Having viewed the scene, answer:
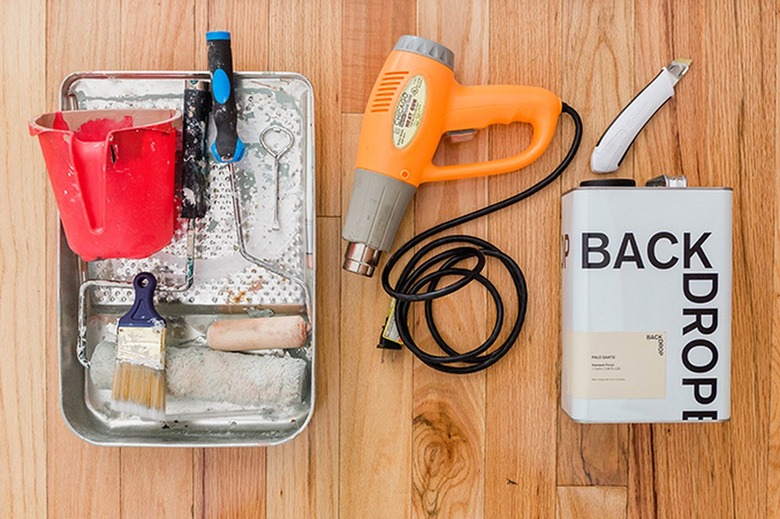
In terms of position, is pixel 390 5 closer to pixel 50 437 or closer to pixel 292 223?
pixel 292 223

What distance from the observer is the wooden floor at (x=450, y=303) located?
839mm

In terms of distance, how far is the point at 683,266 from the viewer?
2.51 feet

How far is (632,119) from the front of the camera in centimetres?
82

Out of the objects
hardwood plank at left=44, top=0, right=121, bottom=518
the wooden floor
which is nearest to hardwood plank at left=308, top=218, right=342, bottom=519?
the wooden floor

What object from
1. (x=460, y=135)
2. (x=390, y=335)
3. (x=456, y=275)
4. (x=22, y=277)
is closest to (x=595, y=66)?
(x=460, y=135)

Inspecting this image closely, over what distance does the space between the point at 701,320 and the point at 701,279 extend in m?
0.05

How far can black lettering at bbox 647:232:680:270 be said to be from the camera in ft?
2.50

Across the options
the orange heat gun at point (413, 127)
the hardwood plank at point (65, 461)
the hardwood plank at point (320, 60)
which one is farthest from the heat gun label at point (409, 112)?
the hardwood plank at point (65, 461)

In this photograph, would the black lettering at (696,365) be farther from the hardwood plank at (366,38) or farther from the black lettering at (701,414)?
the hardwood plank at (366,38)

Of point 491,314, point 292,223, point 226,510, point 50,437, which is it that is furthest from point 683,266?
point 50,437

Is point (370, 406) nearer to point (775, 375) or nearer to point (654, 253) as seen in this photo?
point (654, 253)

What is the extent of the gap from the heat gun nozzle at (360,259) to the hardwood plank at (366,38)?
18 centimetres

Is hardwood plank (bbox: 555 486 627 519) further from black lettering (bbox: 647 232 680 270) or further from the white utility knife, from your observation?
the white utility knife

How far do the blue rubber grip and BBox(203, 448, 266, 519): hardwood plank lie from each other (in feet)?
0.63
